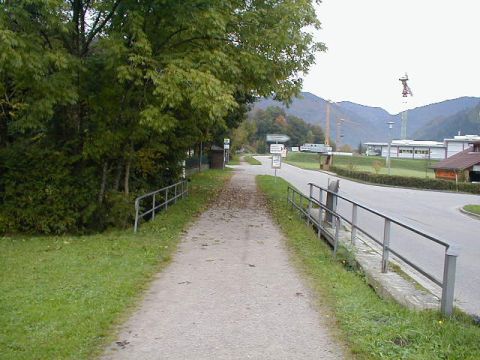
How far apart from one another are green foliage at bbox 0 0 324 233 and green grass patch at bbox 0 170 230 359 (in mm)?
2877

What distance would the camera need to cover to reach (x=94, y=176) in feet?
49.5

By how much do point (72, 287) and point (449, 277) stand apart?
4.81 meters

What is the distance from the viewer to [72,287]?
6965mm

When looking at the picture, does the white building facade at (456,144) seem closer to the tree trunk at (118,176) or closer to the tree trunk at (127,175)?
the tree trunk at (127,175)

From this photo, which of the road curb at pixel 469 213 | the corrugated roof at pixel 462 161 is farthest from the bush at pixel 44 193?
the corrugated roof at pixel 462 161

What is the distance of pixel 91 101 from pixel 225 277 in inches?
317

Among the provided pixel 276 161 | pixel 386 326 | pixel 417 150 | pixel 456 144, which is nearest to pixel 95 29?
pixel 386 326

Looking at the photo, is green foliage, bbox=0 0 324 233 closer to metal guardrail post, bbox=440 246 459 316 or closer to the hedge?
metal guardrail post, bbox=440 246 459 316

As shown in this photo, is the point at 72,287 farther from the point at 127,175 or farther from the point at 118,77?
the point at 127,175

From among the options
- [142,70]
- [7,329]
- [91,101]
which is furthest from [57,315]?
[91,101]

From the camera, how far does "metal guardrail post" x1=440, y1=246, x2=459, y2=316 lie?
5320 mm

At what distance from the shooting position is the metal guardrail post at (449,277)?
5320 millimetres

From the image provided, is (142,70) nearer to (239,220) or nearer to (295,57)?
(239,220)

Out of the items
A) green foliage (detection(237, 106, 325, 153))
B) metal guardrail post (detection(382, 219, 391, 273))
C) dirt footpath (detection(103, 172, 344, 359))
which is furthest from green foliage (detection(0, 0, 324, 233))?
green foliage (detection(237, 106, 325, 153))
